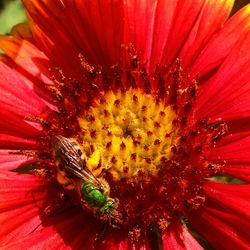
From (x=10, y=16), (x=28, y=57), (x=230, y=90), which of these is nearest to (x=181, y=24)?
(x=230, y=90)

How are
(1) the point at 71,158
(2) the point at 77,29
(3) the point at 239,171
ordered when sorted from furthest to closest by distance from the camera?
1. (2) the point at 77,29
2. (3) the point at 239,171
3. (1) the point at 71,158

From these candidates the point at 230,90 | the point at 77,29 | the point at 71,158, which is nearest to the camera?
the point at 71,158

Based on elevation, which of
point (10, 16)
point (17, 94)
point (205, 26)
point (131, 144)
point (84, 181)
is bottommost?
point (84, 181)

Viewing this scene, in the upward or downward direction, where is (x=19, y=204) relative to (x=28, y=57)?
downward

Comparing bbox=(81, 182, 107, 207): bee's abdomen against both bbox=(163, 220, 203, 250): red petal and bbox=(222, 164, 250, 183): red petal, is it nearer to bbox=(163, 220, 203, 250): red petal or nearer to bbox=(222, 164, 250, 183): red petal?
bbox=(163, 220, 203, 250): red petal

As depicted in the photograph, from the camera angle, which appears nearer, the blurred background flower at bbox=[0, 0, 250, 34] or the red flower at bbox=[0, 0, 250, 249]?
the red flower at bbox=[0, 0, 250, 249]

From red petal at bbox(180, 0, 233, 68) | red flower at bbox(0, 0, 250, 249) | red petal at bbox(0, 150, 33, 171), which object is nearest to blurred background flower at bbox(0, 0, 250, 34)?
red flower at bbox(0, 0, 250, 249)

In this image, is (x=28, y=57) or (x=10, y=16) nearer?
(x=28, y=57)

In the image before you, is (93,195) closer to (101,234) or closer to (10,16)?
(101,234)
